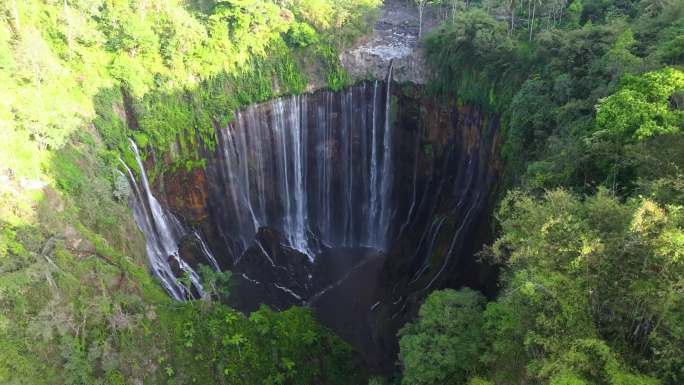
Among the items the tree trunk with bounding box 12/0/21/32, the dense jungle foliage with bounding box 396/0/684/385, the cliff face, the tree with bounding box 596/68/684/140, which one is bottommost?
the cliff face

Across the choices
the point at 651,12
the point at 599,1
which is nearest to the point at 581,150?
the point at 651,12

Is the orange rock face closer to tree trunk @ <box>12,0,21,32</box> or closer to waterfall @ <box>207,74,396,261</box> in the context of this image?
waterfall @ <box>207,74,396,261</box>

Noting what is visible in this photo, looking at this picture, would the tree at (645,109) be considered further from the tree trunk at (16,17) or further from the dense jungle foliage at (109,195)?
the tree trunk at (16,17)

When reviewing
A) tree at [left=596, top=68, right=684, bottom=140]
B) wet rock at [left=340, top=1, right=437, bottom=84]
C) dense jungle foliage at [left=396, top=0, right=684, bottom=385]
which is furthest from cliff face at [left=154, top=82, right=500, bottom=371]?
tree at [left=596, top=68, right=684, bottom=140]

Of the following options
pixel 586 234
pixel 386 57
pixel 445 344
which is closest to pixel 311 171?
pixel 386 57

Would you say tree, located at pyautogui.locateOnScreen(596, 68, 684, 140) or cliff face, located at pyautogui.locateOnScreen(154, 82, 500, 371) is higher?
tree, located at pyautogui.locateOnScreen(596, 68, 684, 140)
